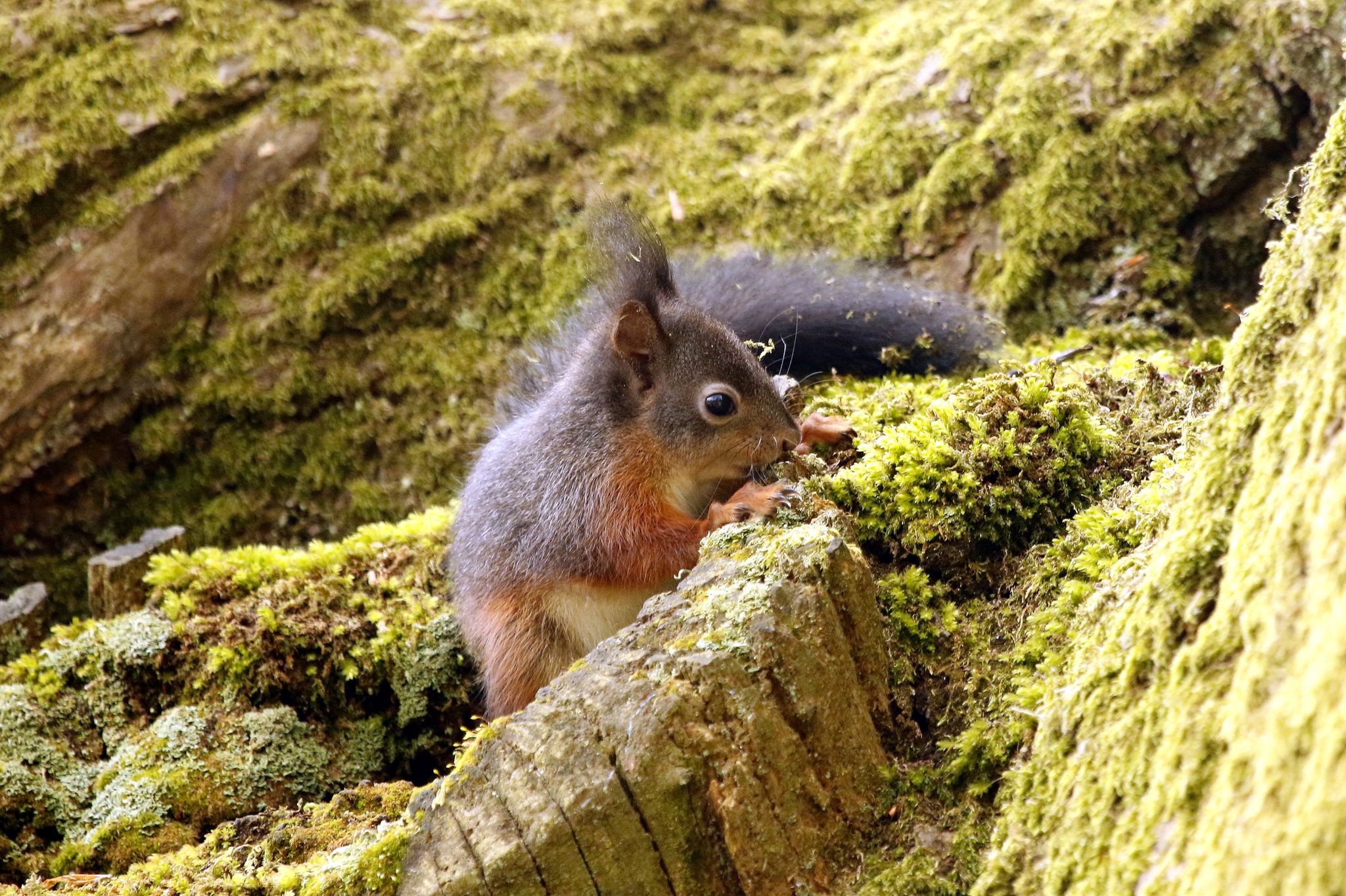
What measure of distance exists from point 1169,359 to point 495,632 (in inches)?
90.0

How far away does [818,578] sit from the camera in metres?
2.24

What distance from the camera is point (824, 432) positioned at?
3400mm

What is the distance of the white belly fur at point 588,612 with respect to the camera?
132 inches

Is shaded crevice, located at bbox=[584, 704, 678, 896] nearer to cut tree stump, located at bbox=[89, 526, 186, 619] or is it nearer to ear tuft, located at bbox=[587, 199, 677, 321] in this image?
ear tuft, located at bbox=[587, 199, 677, 321]

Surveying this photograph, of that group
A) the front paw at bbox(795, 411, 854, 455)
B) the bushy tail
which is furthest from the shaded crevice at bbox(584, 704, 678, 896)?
the bushy tail

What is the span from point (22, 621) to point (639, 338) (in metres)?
2.78

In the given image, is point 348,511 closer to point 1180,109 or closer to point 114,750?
point 114,750

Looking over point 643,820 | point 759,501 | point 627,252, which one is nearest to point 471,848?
point 643,820

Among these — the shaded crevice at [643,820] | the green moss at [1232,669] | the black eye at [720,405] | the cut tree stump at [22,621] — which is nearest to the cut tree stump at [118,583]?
the cut tree stump at [22,621]

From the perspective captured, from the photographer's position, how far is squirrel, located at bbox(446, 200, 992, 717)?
10.9 ft

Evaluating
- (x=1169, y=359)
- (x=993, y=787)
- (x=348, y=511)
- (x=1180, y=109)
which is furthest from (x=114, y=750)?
(x=1180, y=109)

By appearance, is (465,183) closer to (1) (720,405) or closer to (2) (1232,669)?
(1) (720,405)

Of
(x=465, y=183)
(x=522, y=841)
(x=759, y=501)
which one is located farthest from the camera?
(x=465, y=183)

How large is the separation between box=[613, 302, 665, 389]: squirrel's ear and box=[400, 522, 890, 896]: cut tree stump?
1.43m
